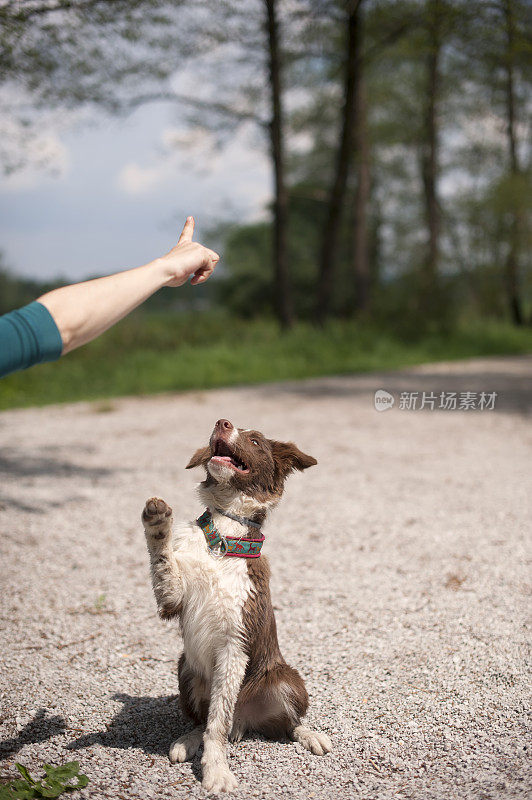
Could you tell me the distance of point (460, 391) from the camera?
37.7ft

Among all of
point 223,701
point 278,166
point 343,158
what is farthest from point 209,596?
point 278,166

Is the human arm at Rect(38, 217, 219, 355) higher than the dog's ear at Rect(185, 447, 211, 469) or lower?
higher

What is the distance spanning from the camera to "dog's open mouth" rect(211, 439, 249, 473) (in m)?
2.25

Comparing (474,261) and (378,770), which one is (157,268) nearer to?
(378,770)

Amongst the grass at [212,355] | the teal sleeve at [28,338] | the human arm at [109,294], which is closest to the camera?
the teal sleeve at [28,338]

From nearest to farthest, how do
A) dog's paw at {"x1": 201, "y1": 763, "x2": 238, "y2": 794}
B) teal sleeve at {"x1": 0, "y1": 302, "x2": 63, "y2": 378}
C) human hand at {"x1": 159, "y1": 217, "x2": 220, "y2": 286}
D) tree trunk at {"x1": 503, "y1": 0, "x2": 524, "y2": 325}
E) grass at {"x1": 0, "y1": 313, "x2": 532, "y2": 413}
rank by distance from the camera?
teal sleeve at {"x1": 0, "y1": 302, "x2": 63, "y2": 378}, human hand at {"x1": 159, "y1": 217, "x2": 220, "y2": 286}, dog's paw at {"x1": 201, "y1": 763, "x2": 238, "y2": 794}, grass at {"x1": 0, "y1": 313, "x2": 532, "y2": 413}, tree trunk at {"x1": 503, "y1": 0, "x2": 524, "y2": 325}

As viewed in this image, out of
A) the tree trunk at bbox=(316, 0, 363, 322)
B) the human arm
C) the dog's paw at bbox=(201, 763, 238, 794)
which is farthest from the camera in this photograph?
the tree trunk at bbox=(316, 0, 363, 322)

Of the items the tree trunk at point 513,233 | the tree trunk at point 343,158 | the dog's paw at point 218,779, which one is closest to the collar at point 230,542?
the dog's paw at point 218,779

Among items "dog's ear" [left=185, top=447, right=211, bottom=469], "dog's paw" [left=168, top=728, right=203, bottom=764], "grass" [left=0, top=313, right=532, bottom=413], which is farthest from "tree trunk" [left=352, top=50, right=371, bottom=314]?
"dog's paw" [left=168, top=728, right=203, bottom=764]

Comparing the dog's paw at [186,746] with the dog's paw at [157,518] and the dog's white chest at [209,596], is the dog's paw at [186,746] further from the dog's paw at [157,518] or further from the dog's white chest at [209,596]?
the dog's paw at [157,518]

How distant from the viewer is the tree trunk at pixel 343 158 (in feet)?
49.9

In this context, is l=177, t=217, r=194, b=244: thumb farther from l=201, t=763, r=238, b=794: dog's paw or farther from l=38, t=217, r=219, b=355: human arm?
l=201, t=763, r=238, b=794: dog's paw

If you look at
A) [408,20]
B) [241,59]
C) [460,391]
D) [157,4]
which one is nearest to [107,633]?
[157,4]

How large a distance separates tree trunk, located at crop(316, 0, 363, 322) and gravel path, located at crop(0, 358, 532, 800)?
10152 millimetres
